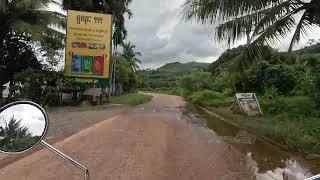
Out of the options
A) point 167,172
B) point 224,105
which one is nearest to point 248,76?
point 224,105

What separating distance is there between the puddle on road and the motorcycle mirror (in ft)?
19.3

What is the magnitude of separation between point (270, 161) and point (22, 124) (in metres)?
8.07

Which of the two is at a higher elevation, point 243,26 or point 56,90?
point 243,26

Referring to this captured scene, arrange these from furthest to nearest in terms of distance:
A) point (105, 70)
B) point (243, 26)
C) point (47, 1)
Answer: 1. point (105, 70)
2. point (47, 1)
3. point (243, 26)

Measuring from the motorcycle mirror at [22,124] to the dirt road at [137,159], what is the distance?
438cm

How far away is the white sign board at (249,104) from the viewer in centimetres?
2355

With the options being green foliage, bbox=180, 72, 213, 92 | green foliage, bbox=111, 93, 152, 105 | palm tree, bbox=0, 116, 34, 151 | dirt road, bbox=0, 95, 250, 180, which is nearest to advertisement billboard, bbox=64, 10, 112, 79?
green foliage, bbox=111, 93, 152, 105

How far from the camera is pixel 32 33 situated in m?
25.8

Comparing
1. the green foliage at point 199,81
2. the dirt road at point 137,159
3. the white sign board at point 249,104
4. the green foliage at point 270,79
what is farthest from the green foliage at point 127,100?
the dirt road at point 137,159

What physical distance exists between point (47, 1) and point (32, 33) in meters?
2.65

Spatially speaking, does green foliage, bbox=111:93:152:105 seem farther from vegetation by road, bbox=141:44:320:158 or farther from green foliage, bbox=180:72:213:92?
green foliage, bbox=180:72:213:92

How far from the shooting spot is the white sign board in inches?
927

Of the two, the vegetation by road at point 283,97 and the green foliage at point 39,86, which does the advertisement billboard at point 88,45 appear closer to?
the green foliage at point 39,86

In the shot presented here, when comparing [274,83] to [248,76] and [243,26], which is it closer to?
[248,76]
